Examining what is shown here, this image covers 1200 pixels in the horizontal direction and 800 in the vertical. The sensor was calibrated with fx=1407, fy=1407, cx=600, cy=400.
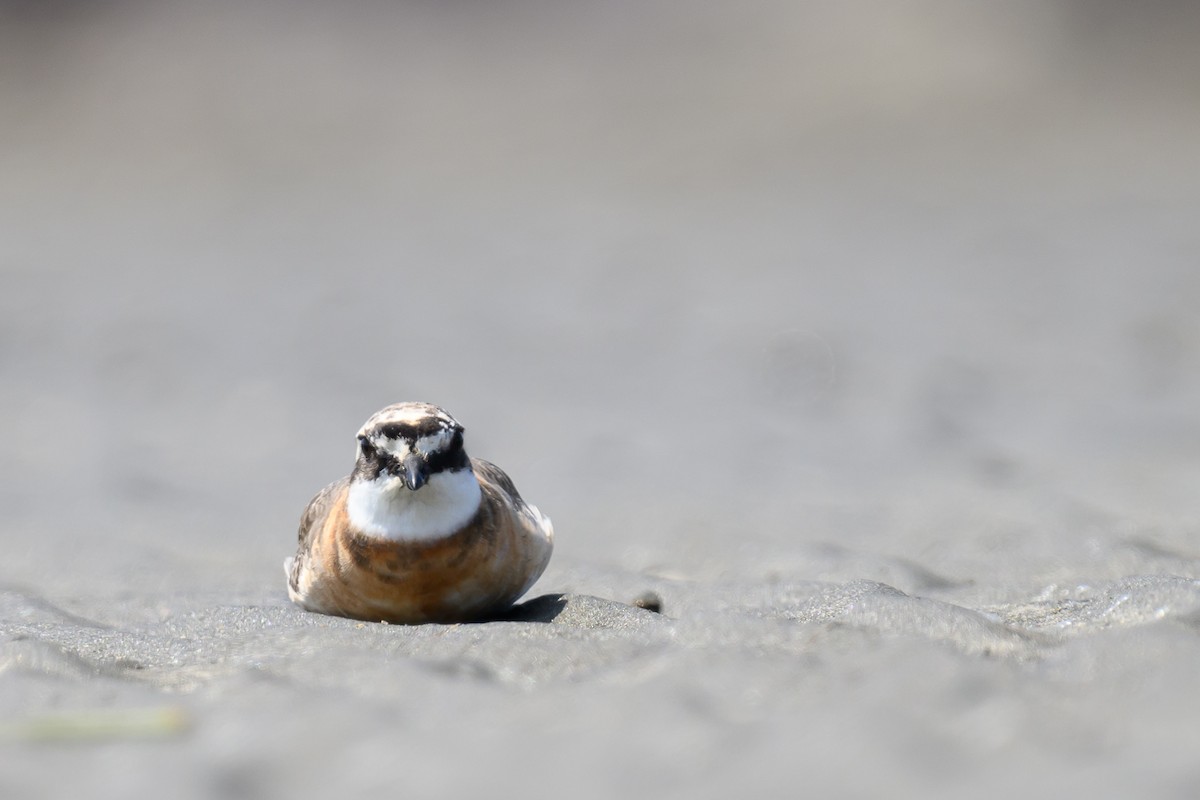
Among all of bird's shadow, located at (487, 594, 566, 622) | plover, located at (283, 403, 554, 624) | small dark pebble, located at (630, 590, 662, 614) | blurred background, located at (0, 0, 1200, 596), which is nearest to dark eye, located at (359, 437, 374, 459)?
plover, located at (283, 403, 554, 624)

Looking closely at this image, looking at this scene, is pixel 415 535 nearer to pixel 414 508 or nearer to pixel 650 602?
pixel 414 508

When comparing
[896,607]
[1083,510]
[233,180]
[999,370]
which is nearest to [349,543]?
[896,607]

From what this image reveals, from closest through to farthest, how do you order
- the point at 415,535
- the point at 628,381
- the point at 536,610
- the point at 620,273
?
the point at 415,535 < the point at 536,610 < the point at 628,381 < the point at 620,273

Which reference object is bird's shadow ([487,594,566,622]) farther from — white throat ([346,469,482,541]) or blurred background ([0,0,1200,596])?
blurred background ([0,0,1200,596])

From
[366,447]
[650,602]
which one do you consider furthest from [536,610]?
[366,447]

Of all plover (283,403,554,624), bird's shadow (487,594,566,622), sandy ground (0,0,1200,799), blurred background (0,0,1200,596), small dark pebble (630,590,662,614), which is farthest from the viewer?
blurred background (0,0,1200,596)

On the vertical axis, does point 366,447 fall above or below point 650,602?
above

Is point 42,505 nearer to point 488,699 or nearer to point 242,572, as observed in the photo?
point 242,572
